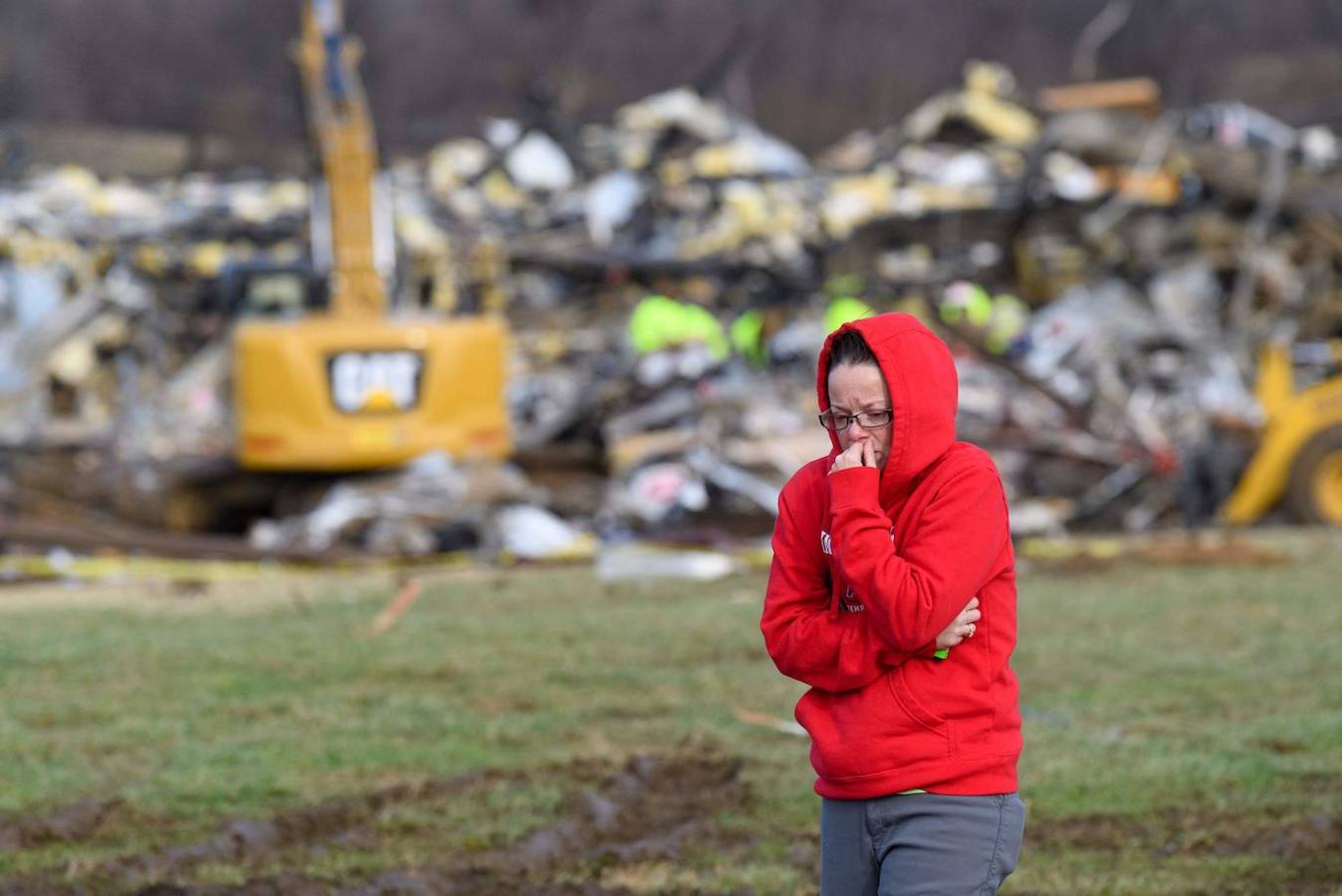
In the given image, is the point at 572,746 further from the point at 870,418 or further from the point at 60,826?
the point at 870,418

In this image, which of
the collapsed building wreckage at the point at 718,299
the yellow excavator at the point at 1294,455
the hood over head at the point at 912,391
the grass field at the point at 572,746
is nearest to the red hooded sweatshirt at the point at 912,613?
the hood over head at the point at 912,391

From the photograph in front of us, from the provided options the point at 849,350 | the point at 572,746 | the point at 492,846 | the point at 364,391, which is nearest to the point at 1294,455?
the point at 364,391

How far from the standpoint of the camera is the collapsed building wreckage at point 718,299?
15906mm

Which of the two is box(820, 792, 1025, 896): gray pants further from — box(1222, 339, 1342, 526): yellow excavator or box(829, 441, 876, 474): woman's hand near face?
box(1222, 339, 1342, 526): yellow excavator

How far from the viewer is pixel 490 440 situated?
17.0 meters

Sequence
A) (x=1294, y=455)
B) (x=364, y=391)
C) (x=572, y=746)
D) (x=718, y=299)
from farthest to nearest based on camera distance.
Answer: (x=718, y=299) < (x=364, y=391) < (x=1294, y=455) < (x=572, y=746)

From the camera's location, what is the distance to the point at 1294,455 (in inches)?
591

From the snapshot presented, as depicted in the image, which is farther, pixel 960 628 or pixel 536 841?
pixel 536 841

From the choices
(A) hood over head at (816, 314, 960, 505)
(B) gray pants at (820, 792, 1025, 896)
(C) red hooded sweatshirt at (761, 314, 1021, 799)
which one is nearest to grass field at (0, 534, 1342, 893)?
(B) gray pants at (820, 792, 1025, 896)

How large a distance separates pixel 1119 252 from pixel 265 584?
56.2 ft

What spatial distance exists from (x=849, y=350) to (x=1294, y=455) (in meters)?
12.3

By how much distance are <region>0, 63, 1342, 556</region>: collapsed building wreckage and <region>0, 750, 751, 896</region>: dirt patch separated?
25.0ft

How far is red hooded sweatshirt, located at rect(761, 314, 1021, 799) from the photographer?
3447mm

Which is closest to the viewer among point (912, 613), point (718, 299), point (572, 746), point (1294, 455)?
point (912, 613)
